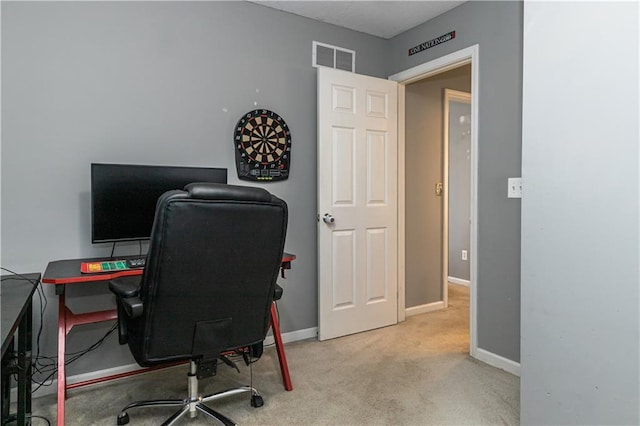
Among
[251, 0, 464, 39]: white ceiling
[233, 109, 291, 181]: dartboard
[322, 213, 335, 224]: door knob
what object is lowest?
[322, 213, 335, 224]: door knob

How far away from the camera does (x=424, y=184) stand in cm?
379

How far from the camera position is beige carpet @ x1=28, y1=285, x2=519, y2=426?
2.02 meters

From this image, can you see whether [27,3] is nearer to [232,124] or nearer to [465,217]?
[232,124]

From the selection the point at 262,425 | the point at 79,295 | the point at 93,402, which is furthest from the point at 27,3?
the point at 262,425

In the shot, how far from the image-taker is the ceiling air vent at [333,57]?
3.17 meters

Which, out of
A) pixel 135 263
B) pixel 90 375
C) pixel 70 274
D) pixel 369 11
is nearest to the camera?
pixel 70 274

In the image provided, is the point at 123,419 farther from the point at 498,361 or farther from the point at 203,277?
the point at 498,361

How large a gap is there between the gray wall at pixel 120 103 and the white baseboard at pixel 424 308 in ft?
3.71

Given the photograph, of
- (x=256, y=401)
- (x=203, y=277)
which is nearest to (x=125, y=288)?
(x=203, y=277)

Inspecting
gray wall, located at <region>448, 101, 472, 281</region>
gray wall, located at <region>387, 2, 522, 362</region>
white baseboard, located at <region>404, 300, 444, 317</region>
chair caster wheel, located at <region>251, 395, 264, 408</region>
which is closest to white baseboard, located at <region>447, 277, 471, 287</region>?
gray wall, located at <region>448, 101, 472, 281</region>

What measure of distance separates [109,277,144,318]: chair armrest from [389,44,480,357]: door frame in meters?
2.16

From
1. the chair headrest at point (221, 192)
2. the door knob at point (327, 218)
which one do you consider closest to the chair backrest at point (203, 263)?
the chair headrest at point (221, 192)

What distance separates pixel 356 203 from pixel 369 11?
1.46m

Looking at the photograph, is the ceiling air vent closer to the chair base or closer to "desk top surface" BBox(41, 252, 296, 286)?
"desk top surface" BBox(41, 252, 296, 286)
